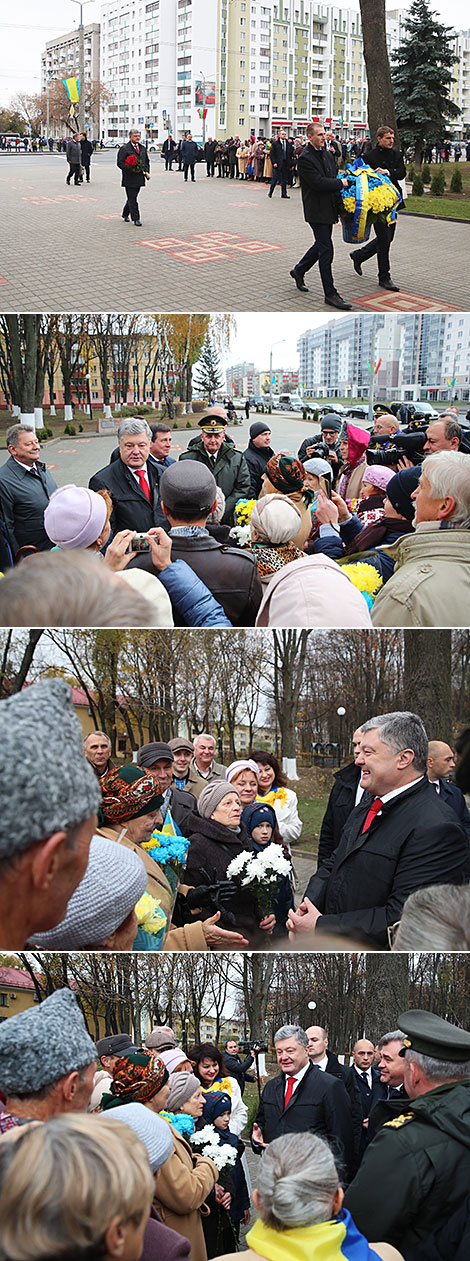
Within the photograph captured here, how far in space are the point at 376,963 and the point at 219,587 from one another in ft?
4.10

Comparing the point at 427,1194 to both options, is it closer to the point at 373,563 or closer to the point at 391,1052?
the point at 391,1052

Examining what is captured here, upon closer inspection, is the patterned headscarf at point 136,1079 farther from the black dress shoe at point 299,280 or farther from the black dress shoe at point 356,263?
the black dress shoe at point 356,263

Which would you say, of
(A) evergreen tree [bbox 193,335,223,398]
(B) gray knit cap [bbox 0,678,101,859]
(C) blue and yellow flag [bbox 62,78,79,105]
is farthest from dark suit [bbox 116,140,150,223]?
(B) gray knit cap [bbox 0,678,101,859]

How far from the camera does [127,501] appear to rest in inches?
188

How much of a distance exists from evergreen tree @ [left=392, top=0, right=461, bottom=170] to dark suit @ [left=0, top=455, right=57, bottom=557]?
17.2 meters

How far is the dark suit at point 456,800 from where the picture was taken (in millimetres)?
2773

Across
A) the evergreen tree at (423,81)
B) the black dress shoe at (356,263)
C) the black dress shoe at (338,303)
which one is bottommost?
the black dress shoe at (338,303)

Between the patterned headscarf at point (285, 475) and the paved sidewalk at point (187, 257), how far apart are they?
5.43 metres

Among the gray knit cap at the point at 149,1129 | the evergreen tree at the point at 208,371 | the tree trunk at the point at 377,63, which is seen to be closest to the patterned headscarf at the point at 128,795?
the gray knit cap at the point at 149,1129

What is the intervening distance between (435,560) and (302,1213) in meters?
1.75

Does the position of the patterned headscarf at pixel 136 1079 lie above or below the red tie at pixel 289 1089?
above

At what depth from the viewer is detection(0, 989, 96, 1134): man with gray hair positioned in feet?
5.71

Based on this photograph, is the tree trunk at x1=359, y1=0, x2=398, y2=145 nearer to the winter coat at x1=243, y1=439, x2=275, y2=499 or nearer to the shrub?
the shrub

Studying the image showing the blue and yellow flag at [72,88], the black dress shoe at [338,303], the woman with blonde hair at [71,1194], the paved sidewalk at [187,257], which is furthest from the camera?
the blue and yellow flag at [72,88]
